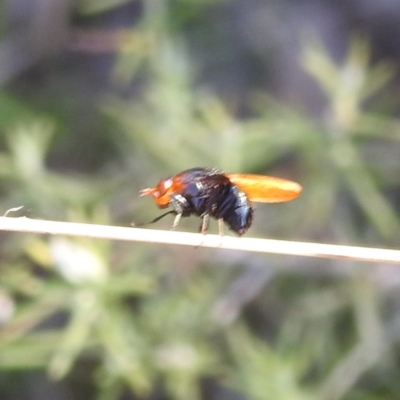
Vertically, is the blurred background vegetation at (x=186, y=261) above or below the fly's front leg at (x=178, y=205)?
below

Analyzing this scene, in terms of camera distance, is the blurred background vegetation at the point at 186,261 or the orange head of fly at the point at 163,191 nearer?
the orange head of fly at the point at 163,191

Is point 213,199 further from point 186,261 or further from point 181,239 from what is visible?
point 186,261

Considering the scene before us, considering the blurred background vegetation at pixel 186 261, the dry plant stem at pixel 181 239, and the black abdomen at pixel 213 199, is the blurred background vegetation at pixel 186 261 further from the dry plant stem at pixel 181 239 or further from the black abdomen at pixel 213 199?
the dry plant stem at pixel 181 239

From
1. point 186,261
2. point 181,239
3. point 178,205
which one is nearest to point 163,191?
point 178,205

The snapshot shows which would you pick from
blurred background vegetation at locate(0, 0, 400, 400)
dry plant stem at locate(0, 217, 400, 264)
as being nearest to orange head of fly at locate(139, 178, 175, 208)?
dry plant stem at locate(0, 217, 400, 264)

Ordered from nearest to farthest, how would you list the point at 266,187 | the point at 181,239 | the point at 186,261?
the point at 181,239, the point at 266,187, the point at 186,261

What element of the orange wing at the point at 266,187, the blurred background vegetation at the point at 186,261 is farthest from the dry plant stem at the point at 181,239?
the blurred background vegetation at the point at 186,261
